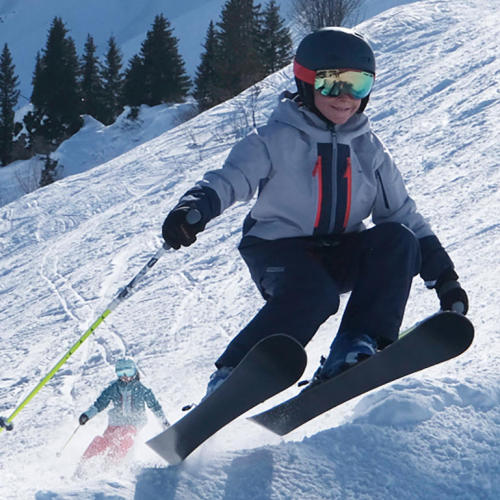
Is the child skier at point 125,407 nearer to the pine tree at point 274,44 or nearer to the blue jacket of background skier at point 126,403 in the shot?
the blue jacket of background skier at point 126,403

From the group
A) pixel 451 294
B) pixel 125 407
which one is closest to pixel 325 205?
pixel 451 294

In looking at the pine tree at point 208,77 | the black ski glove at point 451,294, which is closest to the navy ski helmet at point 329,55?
the black ski glove at point 451,294

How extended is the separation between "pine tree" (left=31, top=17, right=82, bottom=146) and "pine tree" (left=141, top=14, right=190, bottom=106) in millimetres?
3659

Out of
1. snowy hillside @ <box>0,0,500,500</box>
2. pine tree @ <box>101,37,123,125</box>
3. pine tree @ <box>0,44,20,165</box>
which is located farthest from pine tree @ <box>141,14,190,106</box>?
snowy hillside @ <box>0,0,500,500</box>

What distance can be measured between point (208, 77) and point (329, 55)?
3047cm

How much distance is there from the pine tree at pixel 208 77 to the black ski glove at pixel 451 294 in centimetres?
2602

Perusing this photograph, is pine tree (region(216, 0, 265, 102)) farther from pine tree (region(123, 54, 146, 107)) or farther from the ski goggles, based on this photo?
the ski goggles

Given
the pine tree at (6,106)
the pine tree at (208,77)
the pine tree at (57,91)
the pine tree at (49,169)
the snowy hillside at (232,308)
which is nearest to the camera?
the snowy hillside at (232,308)

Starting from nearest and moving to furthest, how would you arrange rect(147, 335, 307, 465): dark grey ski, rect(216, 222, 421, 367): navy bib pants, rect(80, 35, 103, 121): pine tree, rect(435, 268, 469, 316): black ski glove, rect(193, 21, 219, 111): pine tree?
rect(147, 335, 307, 465): dark grey ski < rect(216, 222, 421, 367): navy bib pants < rect(435, 268, 469, 316): black ski glove < rect(193, 21, 219, 111): pine tree < rect(80, 35, 103, 121): pine tree

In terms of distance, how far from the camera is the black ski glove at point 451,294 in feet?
8.85

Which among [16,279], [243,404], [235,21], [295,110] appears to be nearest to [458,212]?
[295,110]

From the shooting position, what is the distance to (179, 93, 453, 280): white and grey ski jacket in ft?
9.04

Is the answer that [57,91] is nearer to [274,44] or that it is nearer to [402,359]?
[274,44]

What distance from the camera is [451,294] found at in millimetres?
2730
